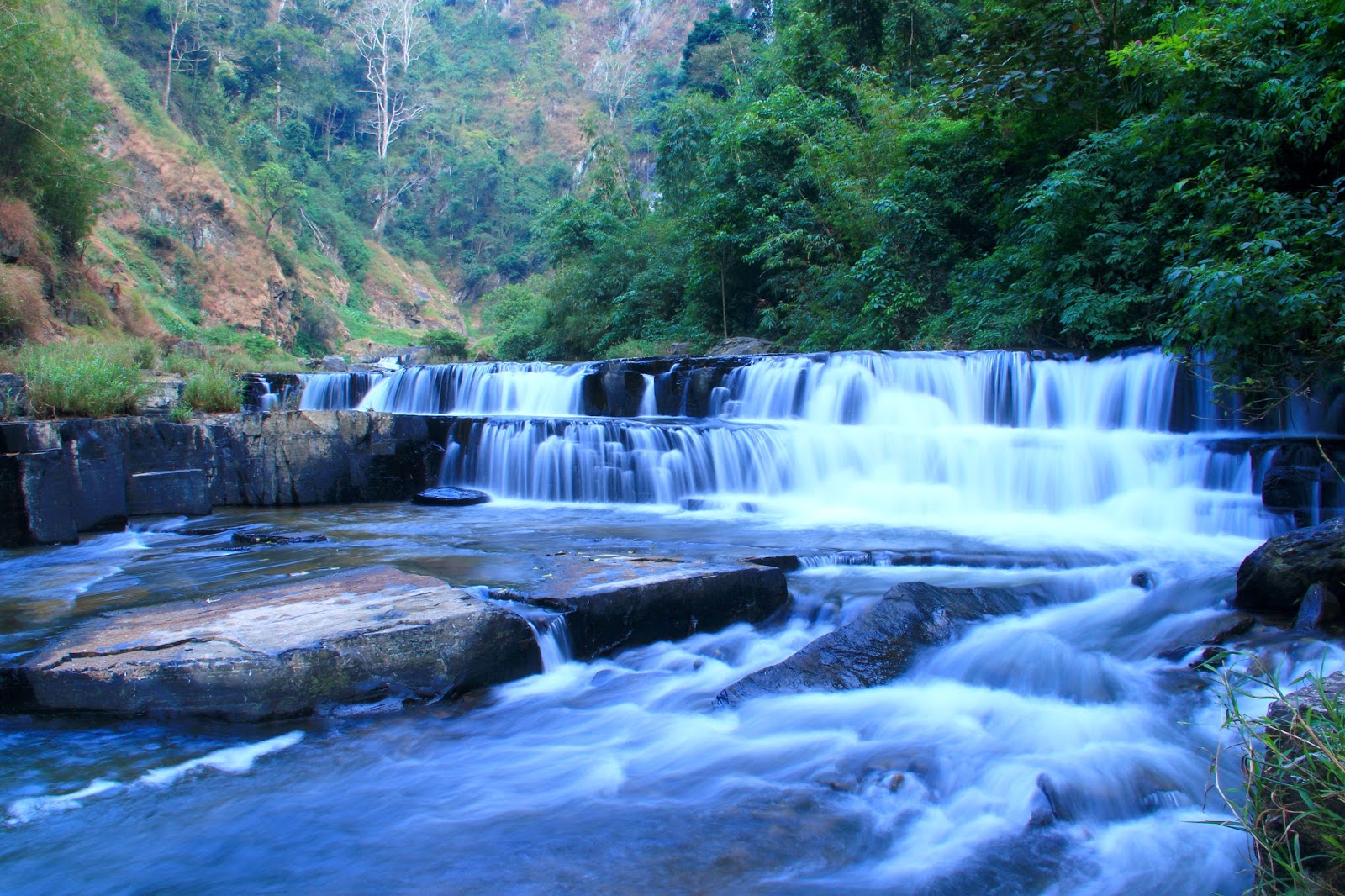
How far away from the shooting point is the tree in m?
39.9

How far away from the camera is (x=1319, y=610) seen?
193 inches

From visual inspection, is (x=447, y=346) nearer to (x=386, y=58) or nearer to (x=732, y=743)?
(x=732, y=743)

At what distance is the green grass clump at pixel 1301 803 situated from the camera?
2.11 meters

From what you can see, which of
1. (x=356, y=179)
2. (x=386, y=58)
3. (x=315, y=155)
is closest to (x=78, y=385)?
(x=356, y=179)

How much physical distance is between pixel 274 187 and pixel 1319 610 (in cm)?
4525

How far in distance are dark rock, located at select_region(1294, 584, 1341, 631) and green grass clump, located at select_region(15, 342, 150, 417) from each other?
37.5ft

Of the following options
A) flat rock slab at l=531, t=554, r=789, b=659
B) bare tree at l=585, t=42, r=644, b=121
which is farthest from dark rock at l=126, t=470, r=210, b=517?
bare tree at l=585, t=42, r=644, b=121

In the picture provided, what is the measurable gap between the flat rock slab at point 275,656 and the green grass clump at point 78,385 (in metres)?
5.20

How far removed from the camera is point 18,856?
3.19 m

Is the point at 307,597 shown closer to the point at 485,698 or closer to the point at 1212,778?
the point at 485,698

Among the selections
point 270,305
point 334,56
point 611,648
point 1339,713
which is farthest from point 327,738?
point 334,56

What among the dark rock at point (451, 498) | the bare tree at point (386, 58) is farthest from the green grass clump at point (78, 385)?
the bare tree at point (386, 58)

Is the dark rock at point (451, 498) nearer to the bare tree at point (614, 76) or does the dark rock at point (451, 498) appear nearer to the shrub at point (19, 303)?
the shrub at point (19, 303)

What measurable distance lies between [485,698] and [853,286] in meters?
13.1
